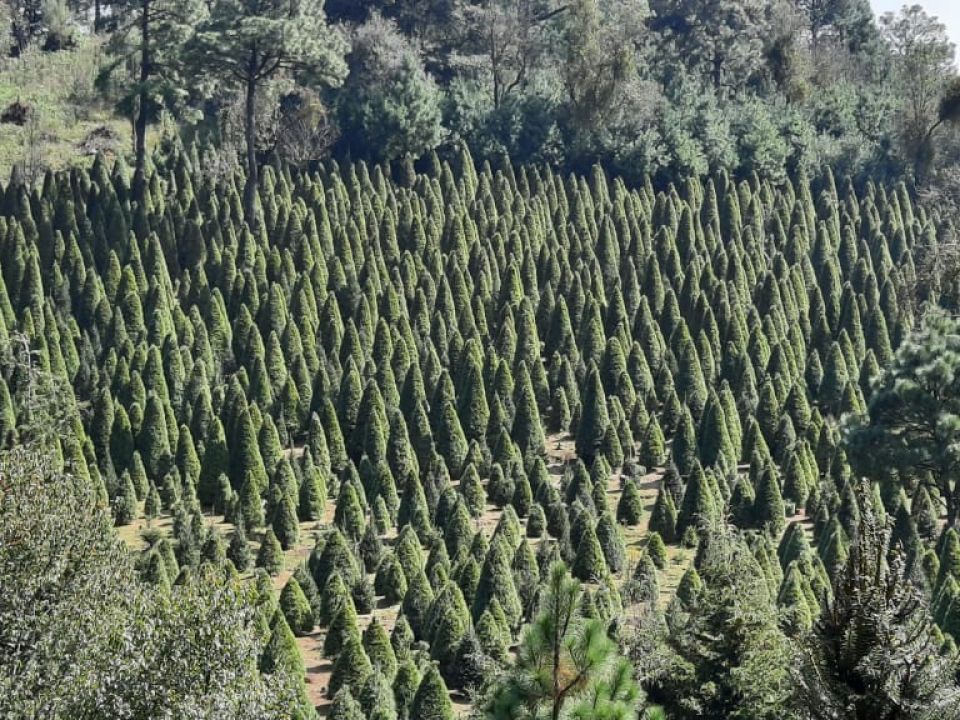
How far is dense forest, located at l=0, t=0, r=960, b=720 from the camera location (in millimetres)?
23812

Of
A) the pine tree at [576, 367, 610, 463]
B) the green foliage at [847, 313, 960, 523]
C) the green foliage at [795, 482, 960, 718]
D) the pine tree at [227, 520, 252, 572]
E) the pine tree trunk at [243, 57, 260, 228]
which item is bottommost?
the pine tree at [227, 520, 252, 572]

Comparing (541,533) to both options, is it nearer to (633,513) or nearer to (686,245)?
(633,513)

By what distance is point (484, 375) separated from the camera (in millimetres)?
51344

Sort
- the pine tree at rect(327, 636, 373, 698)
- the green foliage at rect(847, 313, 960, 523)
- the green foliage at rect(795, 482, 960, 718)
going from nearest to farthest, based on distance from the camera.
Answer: the green foliage at rect(795, 482, 960, 718)
the pine tree at rect(327, 636, 373, 698)
the green foliage at rect(847, 313, 960, 523)

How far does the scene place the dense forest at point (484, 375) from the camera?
23.8m

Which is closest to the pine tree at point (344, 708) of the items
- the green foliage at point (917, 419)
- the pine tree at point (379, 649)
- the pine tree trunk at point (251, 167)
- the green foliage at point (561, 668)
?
the pine tree at point (379, 649)

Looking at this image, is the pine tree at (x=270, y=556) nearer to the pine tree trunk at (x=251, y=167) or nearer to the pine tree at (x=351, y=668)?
the pine tree at (x=351, y=668)

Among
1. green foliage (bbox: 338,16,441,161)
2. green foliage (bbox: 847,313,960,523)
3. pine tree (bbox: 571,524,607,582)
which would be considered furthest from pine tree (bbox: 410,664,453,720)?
green foliage (bbox: 338,16,441,161)

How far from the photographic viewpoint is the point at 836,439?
47.5m

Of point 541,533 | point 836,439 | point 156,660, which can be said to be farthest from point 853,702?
point 836,439

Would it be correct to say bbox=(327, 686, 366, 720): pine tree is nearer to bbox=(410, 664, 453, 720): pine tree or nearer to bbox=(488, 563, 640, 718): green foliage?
bbox=(410, 664, 453, 720): pine tree

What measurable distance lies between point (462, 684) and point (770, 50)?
181 feet

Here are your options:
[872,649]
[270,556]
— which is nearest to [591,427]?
[270,556]

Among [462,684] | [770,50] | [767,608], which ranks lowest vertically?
[462,684]
